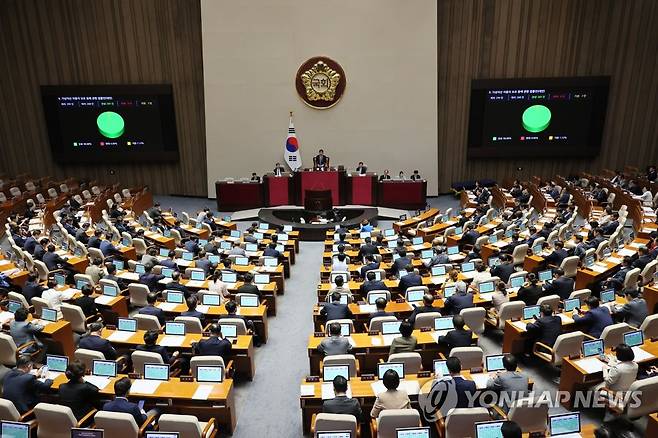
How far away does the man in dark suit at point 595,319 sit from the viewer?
7.52 metres

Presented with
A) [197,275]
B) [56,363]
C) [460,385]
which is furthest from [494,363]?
[197,275]

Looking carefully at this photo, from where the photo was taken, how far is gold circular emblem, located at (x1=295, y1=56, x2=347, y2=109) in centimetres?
2031

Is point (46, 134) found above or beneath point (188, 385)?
above

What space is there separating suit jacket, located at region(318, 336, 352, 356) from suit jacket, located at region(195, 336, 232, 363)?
1.39 m


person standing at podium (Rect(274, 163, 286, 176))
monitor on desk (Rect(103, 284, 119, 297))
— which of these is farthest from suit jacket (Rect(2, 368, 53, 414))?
person standing at podium (Rect(274, 163, 286, 176))

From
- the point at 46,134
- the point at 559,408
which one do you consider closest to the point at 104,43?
the point at 46,134

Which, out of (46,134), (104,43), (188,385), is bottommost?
(188,385)

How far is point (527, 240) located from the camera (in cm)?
1252

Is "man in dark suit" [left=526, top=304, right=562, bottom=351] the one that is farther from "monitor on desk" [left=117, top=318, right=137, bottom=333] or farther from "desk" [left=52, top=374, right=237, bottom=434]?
"monitor on desk" [left=117, top=318, right=137, bottom=333]

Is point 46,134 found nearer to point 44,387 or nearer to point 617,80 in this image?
point 44,387

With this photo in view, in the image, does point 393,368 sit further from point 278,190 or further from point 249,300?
point 278,190

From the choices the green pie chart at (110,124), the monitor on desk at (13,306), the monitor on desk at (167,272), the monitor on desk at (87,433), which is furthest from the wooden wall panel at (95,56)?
the monitor on desk at (87,433)

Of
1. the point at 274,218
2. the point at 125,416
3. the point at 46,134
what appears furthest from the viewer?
the point at 46,134

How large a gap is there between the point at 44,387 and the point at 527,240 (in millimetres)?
10768
